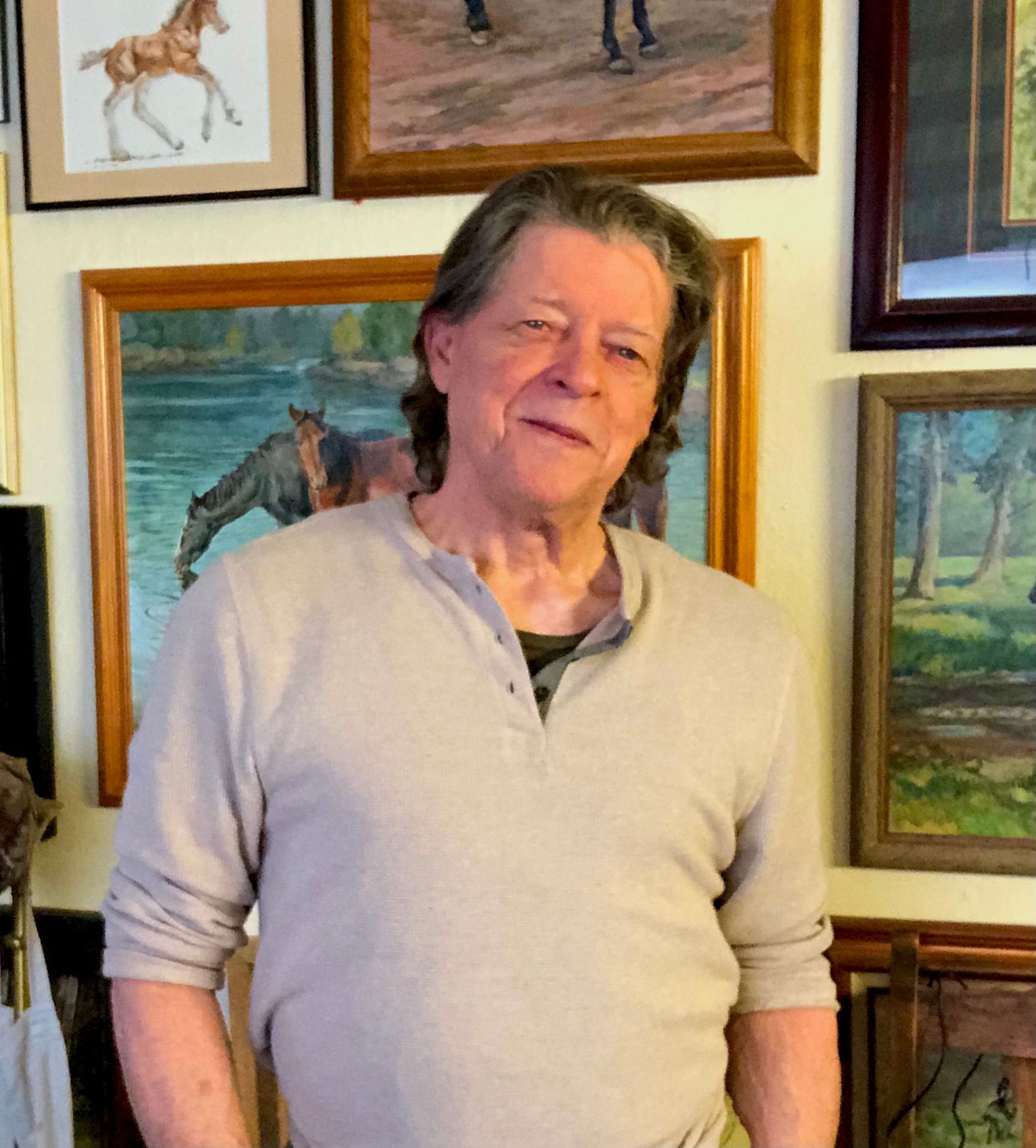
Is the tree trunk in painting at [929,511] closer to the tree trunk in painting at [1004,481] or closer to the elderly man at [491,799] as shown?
the tree trunk in painting at [1004,481]

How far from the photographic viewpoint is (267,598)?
816 mm

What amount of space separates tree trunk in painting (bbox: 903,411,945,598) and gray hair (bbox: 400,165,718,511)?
32cm

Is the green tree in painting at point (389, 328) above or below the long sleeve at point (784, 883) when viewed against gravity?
above

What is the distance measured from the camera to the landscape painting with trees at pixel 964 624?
3.49 ft

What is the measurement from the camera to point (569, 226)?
0.83 m

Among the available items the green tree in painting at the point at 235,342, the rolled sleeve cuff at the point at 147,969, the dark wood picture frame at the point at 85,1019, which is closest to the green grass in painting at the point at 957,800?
the rolled sleeve cuff at the point at 147,969

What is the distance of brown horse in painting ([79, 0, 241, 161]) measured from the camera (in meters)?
1.15

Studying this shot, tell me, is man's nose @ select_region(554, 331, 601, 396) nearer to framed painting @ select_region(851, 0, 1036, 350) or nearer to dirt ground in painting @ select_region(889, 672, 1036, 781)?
framed painting @ select_region(851, 0, 1036, 350)

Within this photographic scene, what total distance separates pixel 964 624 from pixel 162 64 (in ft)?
4.18

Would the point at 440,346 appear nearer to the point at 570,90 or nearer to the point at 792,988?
the point at 570,90

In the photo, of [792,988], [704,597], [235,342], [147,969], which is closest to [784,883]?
[792,988]

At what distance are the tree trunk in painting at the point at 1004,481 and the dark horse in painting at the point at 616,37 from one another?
63 cm

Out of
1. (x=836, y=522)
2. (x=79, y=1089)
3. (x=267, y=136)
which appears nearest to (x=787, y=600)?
(x=836, y=522)

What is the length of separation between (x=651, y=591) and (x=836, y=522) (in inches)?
13.9
